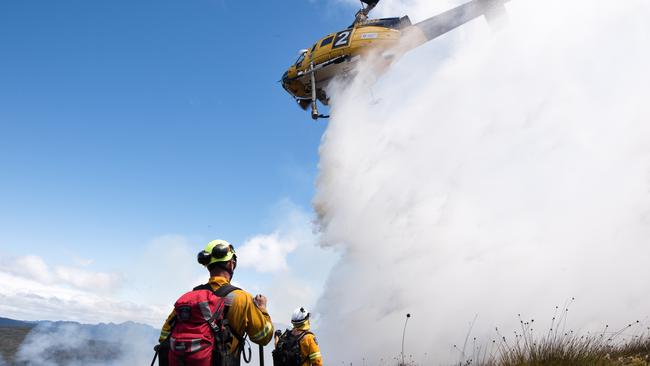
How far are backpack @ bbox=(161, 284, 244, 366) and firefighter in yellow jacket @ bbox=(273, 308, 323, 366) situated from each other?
3246 mm

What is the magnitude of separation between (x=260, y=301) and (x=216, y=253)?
574 millimetres

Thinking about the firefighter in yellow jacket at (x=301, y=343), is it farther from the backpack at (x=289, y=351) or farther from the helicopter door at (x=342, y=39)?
the helicopter door at (x=342, y=39)

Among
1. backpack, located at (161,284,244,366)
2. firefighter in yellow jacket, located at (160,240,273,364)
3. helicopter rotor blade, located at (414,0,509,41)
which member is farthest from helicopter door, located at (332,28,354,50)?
backpack, located at (161,284,244,366)

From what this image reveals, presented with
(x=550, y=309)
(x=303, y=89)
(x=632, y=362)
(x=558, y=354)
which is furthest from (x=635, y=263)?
(x=303, y=89)

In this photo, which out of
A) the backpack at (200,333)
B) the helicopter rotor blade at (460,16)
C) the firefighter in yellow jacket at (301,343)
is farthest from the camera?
the helicopter rotor blade at (460,16)

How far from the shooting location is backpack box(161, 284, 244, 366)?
3.03 m

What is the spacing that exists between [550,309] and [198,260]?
11939 millimetres

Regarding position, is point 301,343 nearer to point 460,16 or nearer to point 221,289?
point 221,289

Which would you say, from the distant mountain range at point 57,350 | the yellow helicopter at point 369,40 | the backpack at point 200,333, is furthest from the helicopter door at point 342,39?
the distant mountain range at point 57,350

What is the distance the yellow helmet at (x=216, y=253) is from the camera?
3.61 meters

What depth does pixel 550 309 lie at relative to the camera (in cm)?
1223

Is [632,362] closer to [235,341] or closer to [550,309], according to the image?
[235,341]

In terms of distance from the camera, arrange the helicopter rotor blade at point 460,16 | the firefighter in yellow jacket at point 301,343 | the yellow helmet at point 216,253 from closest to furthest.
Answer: the yellow helmet at point 216,253 → the firefighter in yellow jacket at point 301,343 → the helicopter rotor blade at point 460,16

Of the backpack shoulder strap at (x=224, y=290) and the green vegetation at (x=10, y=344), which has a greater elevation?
the green vegetation at (x=10, y=344)
